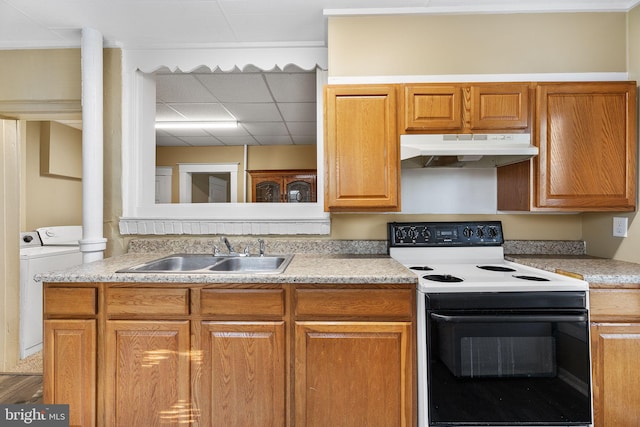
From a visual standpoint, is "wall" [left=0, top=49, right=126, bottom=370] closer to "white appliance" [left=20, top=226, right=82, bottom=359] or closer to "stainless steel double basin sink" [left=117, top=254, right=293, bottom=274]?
"stainless steel double basin sink" [left=117, top=254, right=293, bottom=274]

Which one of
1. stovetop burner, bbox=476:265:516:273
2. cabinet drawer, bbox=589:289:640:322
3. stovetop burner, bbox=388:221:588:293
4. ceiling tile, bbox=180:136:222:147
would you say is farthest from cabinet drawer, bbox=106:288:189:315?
ceiling tile, bbox=180:136:222:147

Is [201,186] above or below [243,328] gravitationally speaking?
above

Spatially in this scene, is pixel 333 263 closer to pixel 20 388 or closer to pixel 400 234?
pixel 400 234

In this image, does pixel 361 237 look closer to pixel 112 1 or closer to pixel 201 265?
pixel 201 265

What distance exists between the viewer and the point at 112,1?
1.86m

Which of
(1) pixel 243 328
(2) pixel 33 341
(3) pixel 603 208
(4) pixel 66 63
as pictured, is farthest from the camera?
(2) pixel 33 341

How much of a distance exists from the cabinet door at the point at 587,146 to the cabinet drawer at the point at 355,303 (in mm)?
1017

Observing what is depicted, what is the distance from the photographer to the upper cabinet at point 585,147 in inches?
69.7

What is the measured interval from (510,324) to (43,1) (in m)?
2.94

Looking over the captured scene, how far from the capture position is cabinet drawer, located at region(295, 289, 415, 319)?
58.7 inches

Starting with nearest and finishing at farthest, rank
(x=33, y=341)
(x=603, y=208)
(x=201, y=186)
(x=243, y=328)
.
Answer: (x=243, y=328)
(x=603, y=208)
(x=33, y=341)
(x=201, y=186)

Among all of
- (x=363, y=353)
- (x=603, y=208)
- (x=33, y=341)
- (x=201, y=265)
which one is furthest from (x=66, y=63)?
(x=603, y=208)

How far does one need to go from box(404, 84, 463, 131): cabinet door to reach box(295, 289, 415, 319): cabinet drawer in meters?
0.93

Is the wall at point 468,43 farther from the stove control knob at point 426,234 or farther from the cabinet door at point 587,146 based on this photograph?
the stove control knob at point 426,234
